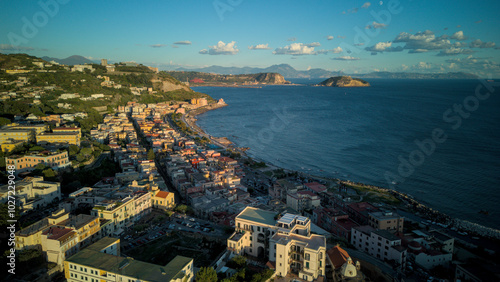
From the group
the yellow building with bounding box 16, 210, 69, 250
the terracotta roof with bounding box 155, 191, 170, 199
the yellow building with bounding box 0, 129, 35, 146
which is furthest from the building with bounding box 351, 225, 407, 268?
the yellow building with bounding box 0, 129, 35, 146

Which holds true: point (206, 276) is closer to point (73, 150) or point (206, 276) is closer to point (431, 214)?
point (431, 214)

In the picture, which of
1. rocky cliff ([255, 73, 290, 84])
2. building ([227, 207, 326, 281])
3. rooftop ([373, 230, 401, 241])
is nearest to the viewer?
building ([227, 207, 326, 281])

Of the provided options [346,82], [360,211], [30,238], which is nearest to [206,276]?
[30,238]

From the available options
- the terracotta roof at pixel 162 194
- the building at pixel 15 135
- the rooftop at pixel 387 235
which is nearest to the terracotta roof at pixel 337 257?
the rooftop at pixel 387 235

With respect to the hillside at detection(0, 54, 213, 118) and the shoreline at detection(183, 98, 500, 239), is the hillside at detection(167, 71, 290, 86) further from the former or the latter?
the shoreline at detection(183, 98, 500, 239)

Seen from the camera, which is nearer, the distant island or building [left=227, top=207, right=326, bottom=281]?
building [left=227, top=207, right=326, bottom=281]
